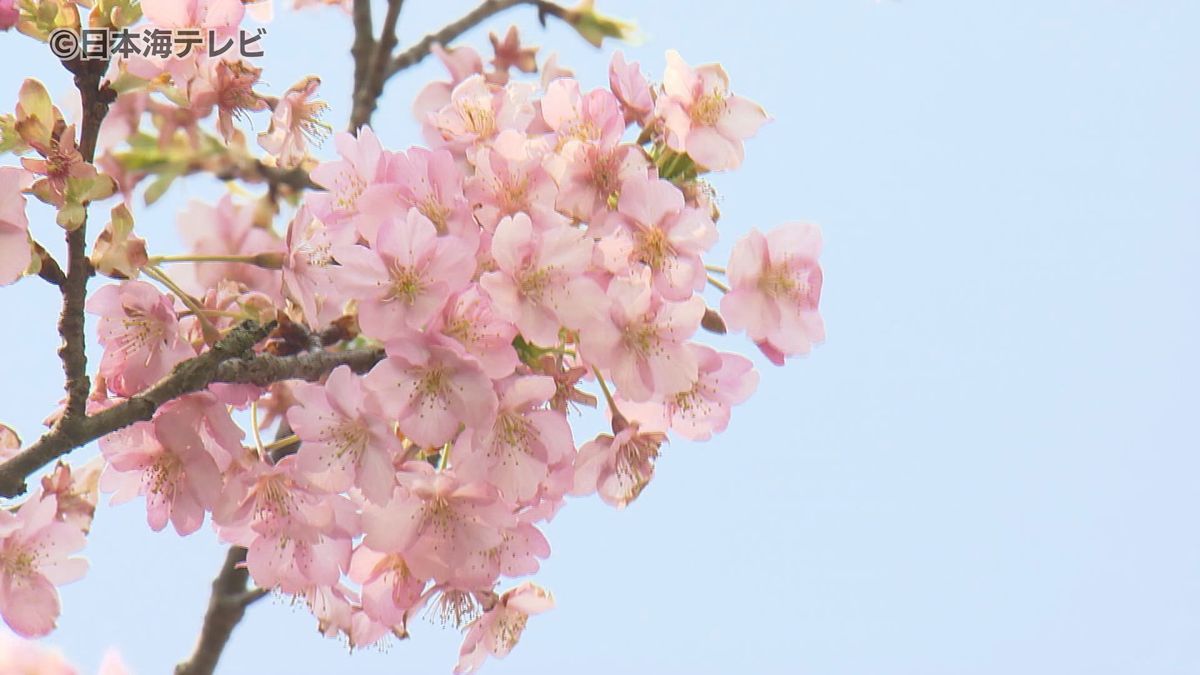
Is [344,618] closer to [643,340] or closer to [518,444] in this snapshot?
[518,444]

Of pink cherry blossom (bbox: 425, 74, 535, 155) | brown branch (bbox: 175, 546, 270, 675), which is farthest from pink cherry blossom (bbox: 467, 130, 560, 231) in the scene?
brown branch (bbox: 175, 546, 270, 675)

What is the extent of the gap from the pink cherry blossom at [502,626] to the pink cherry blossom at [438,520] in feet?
0.54

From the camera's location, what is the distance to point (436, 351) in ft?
2.76

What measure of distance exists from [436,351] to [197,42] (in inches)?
12.0

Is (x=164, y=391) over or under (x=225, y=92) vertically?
under

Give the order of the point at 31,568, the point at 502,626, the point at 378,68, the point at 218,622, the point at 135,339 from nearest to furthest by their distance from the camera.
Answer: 1. the point at 135,339
2. the point at 31,568
3. the point at 502,626
4. the point at 218,622
5. the point at 378,68

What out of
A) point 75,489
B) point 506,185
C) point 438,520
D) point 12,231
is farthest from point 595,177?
point 75,489

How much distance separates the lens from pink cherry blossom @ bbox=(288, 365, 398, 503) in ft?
2.92

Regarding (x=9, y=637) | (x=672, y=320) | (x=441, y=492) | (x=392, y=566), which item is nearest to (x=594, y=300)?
(x=672, y=320)

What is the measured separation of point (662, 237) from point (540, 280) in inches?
4.1

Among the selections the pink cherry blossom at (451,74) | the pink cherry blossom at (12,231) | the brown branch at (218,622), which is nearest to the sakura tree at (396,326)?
the pink cherry blossom at (12,231)

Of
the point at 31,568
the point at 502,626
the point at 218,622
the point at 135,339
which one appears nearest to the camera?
the point at 135,339

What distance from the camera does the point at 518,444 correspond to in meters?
0.91

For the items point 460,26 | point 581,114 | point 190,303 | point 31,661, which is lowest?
point 31,661
